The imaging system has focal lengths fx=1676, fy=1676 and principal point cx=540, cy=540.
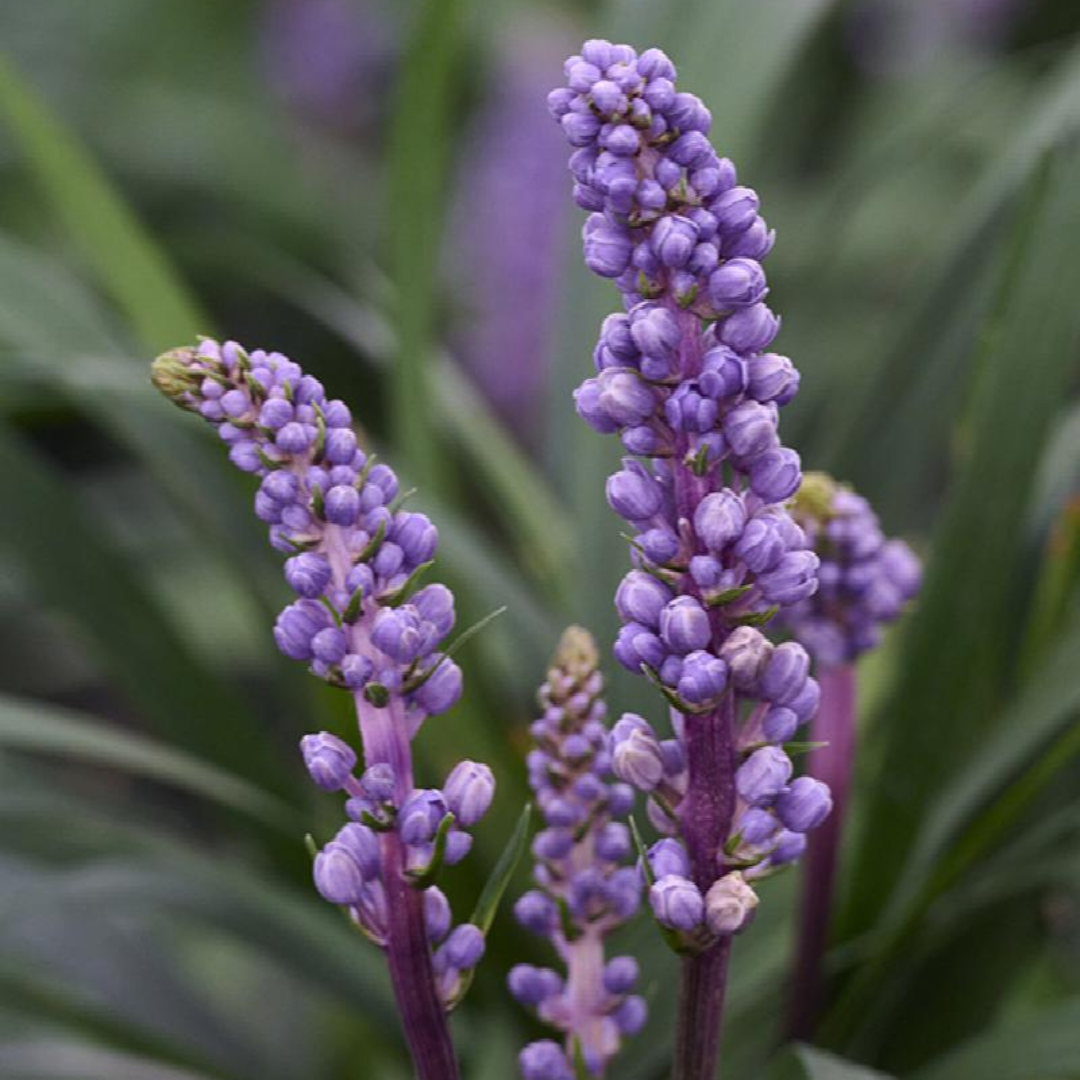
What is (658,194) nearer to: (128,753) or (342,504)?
(342,504)

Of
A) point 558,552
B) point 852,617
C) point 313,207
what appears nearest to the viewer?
point 852,617

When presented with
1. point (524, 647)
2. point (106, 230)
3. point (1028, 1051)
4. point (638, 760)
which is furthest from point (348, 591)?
point (106, 230)

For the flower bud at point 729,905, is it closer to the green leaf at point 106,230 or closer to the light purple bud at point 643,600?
the light purple bud at point 643,600

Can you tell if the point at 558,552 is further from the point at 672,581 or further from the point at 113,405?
the point at 672,581

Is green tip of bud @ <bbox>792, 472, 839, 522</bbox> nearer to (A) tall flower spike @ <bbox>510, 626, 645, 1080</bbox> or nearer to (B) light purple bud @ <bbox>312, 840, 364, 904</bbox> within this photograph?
(A) tall flower spike @ <bbox>510, 626, 645, 1080</bbox>

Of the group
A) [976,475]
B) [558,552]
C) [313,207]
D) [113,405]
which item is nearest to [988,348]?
[976,475]

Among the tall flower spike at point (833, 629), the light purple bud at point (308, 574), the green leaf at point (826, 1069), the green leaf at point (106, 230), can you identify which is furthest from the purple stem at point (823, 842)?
the green leaf at point (106, 230)
